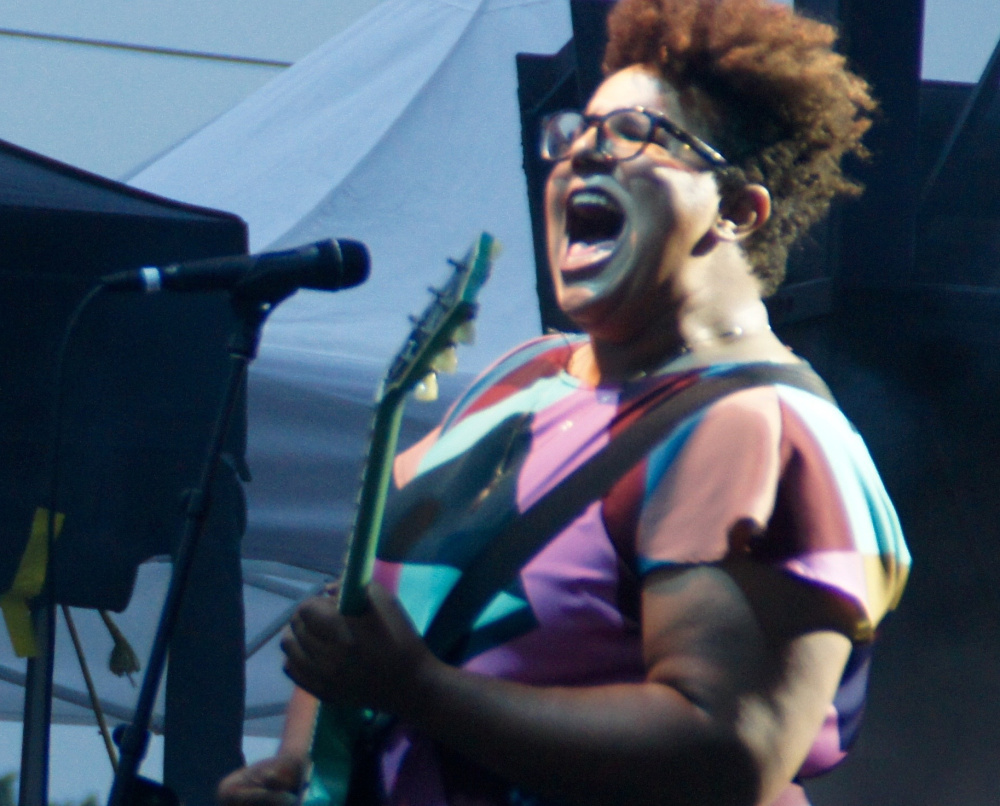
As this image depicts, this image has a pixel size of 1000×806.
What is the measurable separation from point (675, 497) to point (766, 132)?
49cm

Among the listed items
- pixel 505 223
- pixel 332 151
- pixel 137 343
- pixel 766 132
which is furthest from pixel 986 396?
pixel 332 151

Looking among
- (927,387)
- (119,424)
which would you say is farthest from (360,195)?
(927,387)

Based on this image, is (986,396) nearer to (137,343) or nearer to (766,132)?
(766,132)

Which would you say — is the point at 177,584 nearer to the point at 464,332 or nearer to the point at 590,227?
the point at 464,332

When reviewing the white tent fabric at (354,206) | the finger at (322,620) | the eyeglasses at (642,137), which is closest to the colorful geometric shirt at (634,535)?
the finger at (322,620)

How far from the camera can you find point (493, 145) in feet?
14.5

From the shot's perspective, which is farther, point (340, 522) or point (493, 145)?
point (493, 145)

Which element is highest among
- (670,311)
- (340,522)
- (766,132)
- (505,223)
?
(766,132)

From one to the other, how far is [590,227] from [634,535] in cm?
40

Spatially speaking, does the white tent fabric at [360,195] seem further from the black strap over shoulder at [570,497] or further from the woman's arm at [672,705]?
the woman's arm at [672,705]

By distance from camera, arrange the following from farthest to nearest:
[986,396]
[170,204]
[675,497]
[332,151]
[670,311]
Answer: [332,151] → [170,204] → [986,396] → [670,311] → [675,497]

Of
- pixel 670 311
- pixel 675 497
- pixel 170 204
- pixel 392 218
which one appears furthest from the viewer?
pixel 392 218

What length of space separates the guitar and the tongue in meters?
0.15

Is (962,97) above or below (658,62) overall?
below
